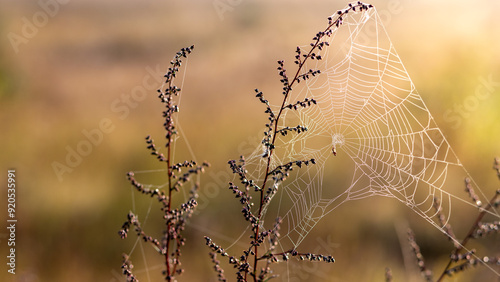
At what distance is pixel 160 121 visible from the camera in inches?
233

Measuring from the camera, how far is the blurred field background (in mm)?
4426

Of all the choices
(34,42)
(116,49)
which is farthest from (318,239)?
(34,42)

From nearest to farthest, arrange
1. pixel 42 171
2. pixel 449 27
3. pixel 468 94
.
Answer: pixel 42 171
pixel 468 94
pixel 449 27

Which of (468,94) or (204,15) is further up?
(204,15)

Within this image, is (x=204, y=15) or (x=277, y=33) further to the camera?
(x=204, y=15)

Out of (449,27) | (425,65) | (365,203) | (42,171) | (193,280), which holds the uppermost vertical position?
(449,27)

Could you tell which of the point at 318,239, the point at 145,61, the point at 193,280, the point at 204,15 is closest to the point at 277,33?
the point at 204,15

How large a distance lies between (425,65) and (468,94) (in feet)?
2.47

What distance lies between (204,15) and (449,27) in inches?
164

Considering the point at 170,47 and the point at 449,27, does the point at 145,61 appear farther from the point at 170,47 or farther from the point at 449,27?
the point at 449,27

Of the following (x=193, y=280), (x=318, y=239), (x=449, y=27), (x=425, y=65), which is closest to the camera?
(x=193, y=280)

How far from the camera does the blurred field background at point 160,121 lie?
443 centimetres

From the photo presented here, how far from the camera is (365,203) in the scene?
5242 millimetres

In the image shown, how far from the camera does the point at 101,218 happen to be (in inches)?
186
